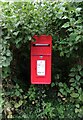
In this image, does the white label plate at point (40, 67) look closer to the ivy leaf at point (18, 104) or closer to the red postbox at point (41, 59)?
the red postbox at point (41, 59)

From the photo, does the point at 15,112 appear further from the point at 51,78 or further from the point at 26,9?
the point at 26,9

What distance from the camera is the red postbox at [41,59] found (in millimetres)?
3158

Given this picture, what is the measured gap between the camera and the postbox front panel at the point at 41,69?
10.4 ft

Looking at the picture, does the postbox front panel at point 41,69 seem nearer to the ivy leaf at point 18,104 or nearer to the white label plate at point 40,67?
the white label plate at point 40,67

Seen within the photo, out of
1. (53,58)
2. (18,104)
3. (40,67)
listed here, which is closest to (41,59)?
(40,67)

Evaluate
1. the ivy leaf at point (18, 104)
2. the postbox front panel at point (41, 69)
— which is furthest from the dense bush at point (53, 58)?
the postbox front panel at point (41, 69)

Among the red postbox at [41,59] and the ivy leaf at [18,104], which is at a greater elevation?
the red postbox at [41,59]

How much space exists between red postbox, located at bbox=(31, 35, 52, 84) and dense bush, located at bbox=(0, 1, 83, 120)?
94mm

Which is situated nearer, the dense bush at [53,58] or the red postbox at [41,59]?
the dense bush at [53,58]

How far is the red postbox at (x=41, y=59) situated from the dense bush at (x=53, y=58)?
9cm

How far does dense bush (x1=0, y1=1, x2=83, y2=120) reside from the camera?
9.85ft

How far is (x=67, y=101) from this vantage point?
3340 mm

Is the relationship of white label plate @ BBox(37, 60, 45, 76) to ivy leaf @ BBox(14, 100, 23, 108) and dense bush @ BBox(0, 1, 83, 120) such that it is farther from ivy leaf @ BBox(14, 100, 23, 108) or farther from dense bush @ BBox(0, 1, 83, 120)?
ivy leaf @ BBox(14, 100, 23, 108)

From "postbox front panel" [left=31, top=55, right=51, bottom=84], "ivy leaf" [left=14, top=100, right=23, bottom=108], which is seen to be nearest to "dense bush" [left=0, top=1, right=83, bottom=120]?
"ivy leaf" [left=14, top=100, right=23, bottom=108]
